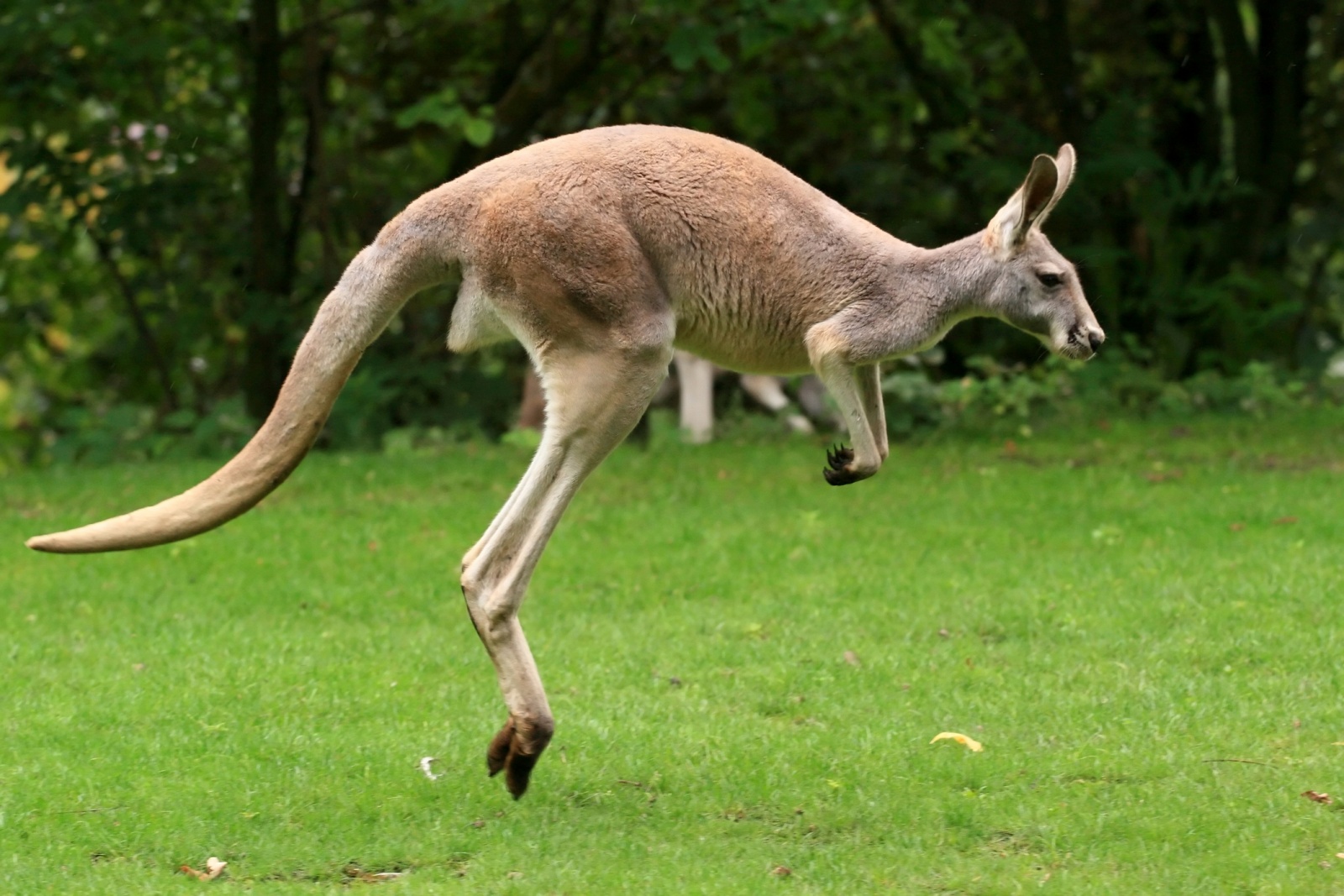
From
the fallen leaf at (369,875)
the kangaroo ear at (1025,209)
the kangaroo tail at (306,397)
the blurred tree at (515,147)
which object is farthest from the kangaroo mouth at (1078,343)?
the blurred tree at (515,147)

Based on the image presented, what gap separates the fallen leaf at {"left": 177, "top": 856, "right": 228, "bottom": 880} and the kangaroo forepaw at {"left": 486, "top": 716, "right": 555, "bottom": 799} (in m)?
0.82

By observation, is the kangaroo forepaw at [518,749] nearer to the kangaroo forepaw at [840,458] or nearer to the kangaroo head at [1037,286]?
the kangaroo forepaw at [840,458]

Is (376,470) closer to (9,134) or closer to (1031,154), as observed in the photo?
(9,134)

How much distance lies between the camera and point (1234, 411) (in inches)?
483

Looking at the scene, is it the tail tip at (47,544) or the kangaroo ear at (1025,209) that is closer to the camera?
the tail tip at (47,544)

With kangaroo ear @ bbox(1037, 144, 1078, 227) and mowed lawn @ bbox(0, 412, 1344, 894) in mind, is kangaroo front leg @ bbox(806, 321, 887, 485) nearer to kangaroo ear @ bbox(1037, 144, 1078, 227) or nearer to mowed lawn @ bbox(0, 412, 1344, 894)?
kangaroo ear @ bbox(1037, 144, 1078, 227)

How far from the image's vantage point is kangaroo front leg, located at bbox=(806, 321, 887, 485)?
16.5 feet

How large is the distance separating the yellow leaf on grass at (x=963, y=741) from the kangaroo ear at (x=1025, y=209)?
5.57 feet

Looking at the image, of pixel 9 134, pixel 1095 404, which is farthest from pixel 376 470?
pixel 1095 404

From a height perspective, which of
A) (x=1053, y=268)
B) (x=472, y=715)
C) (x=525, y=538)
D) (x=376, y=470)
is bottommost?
(x=376, y=470)

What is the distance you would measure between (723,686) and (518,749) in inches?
67.4

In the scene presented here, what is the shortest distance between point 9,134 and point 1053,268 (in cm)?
999

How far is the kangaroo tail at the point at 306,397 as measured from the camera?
4.63 m

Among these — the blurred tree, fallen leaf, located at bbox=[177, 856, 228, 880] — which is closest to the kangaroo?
fallen leaf, located at bbox=[177, 856, 228, 880]
